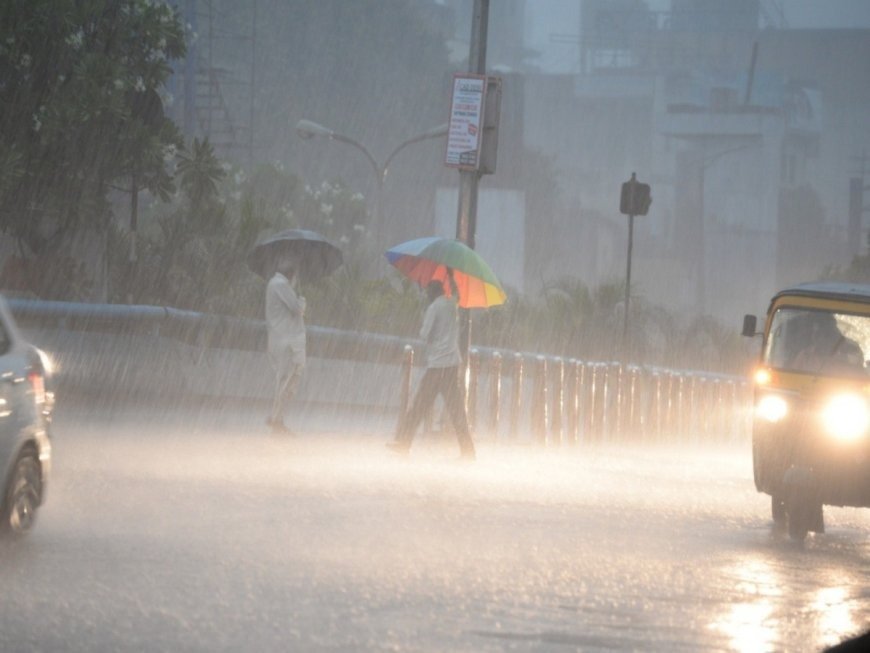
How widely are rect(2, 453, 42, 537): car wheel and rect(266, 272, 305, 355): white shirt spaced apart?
8.61 metres

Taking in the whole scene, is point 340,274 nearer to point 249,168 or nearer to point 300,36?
point 249,168

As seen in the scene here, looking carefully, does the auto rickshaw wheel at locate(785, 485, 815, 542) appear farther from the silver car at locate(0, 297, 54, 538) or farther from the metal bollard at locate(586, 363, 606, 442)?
the metal bollard at locate(586, 363, 606, 442)

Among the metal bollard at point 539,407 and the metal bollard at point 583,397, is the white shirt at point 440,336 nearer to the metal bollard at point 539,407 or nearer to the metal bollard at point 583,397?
the metal bollard at point 539,407

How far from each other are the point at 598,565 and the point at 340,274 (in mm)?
22995

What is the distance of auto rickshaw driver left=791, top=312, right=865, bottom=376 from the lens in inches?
469

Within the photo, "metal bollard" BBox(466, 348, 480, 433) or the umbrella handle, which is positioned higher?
the umbrella handle

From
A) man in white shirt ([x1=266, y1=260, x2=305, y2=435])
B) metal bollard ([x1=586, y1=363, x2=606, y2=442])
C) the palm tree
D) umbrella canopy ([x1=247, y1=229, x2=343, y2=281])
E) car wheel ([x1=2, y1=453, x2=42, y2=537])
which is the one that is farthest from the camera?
the palm tree

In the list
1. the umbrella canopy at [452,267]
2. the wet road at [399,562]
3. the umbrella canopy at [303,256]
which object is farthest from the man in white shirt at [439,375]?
the umbrella canopy at [303,256]

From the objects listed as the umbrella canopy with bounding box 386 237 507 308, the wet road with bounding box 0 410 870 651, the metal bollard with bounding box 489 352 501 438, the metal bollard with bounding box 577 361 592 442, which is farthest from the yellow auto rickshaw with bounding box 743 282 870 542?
the metal bollard with bounding box 577 361 592 442

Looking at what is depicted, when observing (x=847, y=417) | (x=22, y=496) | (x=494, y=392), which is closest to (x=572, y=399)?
(x=494, y=392)

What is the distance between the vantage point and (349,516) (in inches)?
426

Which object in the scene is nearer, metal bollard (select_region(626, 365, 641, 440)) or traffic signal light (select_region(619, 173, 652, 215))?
metal bollard (select_region(626, 365, 641, 440))

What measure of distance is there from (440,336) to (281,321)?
6.39 ft

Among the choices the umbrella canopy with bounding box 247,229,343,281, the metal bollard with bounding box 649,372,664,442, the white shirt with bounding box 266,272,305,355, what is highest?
the umbrella canopy with bounding box 247,229,343,281
